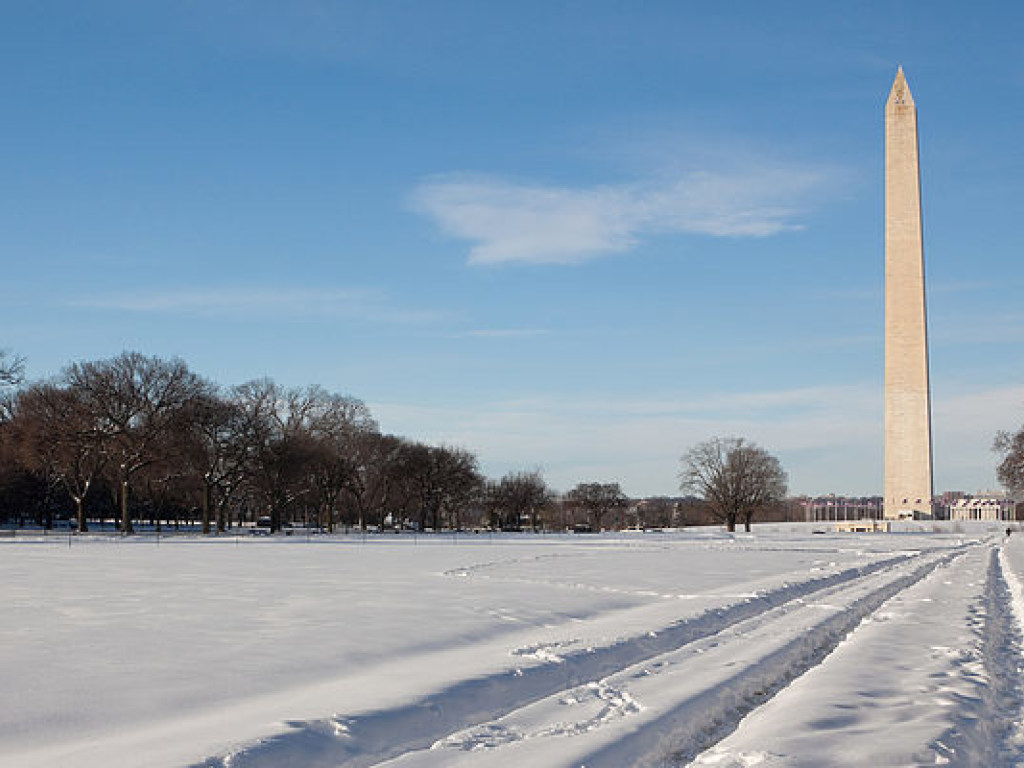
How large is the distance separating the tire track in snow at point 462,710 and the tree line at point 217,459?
56.2m

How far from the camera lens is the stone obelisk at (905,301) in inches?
3100

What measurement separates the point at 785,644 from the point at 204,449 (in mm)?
71439

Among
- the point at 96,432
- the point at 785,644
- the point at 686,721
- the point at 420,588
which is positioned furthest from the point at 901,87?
the point at 686,721

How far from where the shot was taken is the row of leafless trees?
72.8 metres

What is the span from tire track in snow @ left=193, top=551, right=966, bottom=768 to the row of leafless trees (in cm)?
5620

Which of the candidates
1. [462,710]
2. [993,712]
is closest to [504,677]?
[462,710]

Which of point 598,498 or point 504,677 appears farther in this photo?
point 598,498

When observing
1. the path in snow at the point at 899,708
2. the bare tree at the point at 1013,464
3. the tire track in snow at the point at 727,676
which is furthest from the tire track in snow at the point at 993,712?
the bare tree at the point at 1013,464

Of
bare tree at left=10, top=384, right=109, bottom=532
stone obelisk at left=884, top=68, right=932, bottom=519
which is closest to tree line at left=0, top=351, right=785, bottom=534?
bare tree at left=10, top=384, right=109, bottom=532

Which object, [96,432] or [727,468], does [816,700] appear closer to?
[96,432]

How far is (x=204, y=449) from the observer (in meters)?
80.9

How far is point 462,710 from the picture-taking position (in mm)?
10344

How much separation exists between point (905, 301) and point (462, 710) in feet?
247

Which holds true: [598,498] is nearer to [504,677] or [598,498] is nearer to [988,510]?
[988,510]
